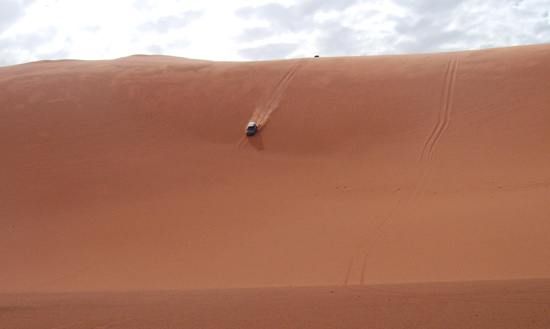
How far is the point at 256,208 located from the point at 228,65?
1144cm

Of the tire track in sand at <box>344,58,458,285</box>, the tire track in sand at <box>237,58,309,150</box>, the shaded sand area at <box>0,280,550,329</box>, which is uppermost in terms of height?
the tire track in sand at <box>237,58,309,150</box>

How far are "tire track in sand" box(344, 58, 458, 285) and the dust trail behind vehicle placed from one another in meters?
5.61

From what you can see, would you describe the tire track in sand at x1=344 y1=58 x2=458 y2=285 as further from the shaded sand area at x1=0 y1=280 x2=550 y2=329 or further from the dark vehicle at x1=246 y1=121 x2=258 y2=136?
the dark vehicle at x1=246 y1=121 x2=258 y2=136

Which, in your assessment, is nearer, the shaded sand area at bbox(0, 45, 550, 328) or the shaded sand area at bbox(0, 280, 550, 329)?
the shaded sand area at bbox(0, 280, 550, 329)

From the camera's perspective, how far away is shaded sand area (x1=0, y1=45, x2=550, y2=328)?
7.70 meters

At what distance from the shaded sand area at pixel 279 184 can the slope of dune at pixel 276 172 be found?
6 centimetres

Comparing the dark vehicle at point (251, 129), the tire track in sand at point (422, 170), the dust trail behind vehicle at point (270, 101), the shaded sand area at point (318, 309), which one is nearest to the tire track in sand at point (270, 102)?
the dust trail behind vehicle at point (270, 101)

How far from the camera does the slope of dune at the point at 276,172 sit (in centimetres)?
932

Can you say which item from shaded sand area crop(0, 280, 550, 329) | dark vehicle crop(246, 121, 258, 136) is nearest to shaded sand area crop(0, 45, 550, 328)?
shaded sand area crop(0, 280, 550, 329)

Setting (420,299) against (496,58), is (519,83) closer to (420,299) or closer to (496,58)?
(496,58)

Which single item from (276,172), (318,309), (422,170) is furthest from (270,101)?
(318,309)

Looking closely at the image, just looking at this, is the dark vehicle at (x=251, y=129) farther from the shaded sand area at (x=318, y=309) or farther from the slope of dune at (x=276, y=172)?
the shaded sand area at (x=318, y=309)

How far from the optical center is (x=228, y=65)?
73.3 ft

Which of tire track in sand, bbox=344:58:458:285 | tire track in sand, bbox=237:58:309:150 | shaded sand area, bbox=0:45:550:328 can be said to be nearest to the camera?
shaded sand area, bbox=0:45:550:328
